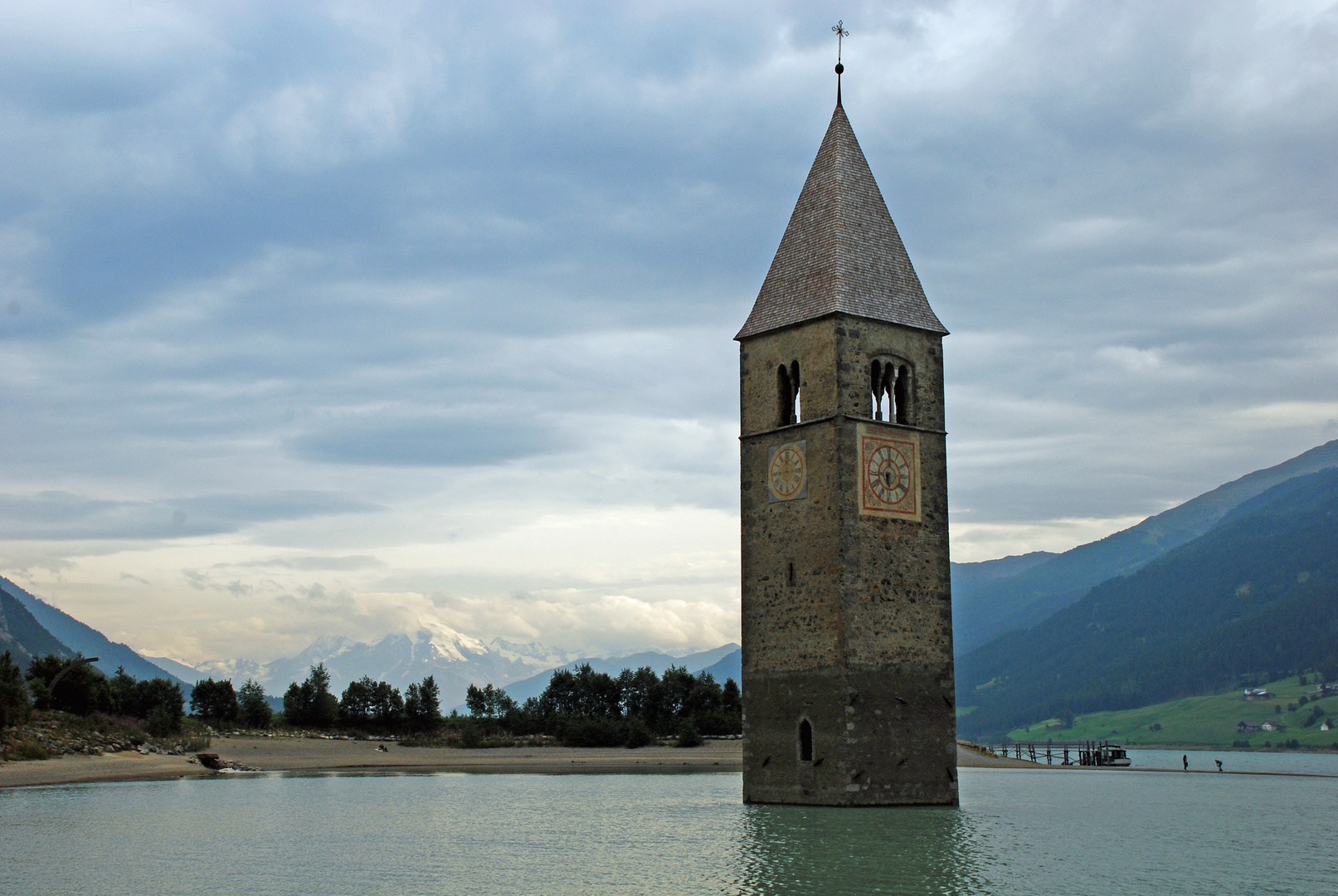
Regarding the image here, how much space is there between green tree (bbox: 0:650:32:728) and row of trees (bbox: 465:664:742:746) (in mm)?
34075

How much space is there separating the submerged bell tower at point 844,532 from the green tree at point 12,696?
34.5 m

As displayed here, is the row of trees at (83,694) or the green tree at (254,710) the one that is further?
the green tree at (254,710)

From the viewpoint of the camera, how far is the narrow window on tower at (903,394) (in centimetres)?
Answer: 4303

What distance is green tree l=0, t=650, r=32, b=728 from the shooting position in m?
57.2

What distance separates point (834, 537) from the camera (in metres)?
40.4

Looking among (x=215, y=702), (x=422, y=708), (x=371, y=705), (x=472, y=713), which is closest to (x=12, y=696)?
(x=215, y=702)

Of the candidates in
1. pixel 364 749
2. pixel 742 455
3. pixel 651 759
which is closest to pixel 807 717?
pixel 742 455

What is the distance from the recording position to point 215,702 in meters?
87.8

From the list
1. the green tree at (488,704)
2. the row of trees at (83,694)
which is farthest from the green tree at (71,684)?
the green tree at (488,704)

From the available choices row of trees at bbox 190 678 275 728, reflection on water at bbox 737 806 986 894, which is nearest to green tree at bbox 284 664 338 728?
row of trees at bbox 190 678 275 728

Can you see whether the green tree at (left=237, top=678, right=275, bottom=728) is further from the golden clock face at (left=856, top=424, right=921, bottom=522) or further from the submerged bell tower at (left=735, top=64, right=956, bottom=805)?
the golden clock face at (left=856, top=424, right=921, bottom=522)

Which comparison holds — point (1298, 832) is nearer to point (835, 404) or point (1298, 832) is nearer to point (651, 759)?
point (835, 404)

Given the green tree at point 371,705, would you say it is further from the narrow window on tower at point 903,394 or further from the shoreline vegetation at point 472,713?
the narrow window on tower at point 903,394

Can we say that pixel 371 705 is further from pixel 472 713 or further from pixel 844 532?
pixel 844 532
